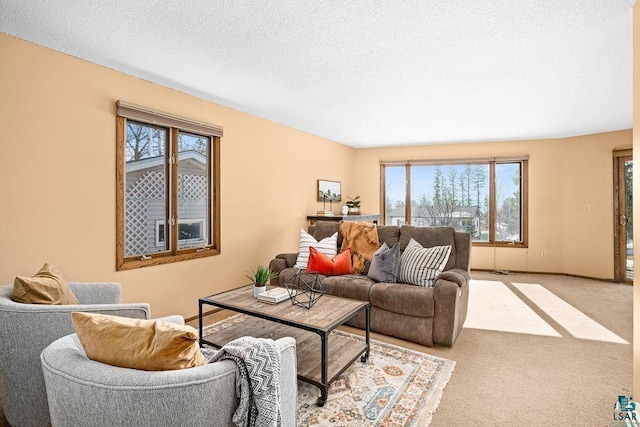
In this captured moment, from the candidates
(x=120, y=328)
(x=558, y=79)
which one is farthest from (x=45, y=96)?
(x=558, y=79)

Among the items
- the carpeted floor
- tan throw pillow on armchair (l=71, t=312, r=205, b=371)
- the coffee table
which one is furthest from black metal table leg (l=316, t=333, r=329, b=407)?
tan throw pillow on armchair (l=71, t=312, r=205, b=371)

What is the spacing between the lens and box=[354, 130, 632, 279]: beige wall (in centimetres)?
544

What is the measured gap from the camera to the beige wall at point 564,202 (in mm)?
5438

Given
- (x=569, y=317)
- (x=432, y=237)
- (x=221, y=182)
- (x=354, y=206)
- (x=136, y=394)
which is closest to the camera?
(x=136, y=394)

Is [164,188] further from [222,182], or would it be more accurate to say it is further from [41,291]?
[41,291]

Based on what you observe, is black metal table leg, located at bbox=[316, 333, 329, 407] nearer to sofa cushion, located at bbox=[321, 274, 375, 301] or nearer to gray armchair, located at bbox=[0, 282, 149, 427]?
sofa cushion, located at bbox=[321, 274, 375, 301]

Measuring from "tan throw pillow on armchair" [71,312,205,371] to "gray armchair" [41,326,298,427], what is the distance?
0.03 m

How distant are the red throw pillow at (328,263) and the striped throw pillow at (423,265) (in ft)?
2.03

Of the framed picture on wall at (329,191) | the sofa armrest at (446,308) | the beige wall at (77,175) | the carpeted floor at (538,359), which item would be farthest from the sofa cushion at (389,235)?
the framed picture on wall at (329,191)

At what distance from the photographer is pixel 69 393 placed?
43.2 inches

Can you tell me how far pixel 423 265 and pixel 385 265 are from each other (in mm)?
381

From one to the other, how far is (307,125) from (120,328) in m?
4.23

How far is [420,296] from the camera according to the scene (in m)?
2.96

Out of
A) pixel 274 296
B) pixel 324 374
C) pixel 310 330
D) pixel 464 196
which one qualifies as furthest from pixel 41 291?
pixel 464 196
